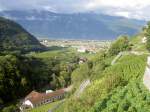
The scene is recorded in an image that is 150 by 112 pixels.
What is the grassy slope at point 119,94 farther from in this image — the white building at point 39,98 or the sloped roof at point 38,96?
the sloped roof at point 38,96

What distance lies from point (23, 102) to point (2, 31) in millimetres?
104190

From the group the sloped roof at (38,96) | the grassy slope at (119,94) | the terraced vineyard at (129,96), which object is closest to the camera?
the terraced vineyard at (129,96)

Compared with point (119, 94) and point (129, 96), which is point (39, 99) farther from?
point (129, 96)

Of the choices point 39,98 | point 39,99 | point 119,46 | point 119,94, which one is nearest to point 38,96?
point 39,98

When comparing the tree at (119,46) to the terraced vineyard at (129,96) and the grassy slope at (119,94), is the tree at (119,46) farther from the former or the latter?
the terraced vineyard at (129,96)

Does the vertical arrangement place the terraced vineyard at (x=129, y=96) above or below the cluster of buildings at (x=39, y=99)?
above

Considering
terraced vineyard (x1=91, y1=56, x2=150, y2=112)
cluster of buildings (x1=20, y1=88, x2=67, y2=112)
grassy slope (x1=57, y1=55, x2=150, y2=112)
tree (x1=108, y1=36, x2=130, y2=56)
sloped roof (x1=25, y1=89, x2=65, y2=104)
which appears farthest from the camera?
tree (x1=108, y1=36, x2=130, y2=56)

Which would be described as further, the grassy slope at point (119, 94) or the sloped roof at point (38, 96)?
the sloped roof at point (38, 96)

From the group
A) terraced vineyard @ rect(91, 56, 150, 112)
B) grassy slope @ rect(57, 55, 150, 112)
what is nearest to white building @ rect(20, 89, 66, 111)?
grassy slope @ rect(57, 55, 150, 112)

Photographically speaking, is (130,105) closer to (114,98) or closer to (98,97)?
(114,98)

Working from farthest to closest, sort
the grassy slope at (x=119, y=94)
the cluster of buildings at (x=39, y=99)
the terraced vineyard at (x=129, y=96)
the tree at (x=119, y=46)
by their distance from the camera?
the tree at (x=119, y=46) < the cluster of buildings at (x=39, y=99) < the grassy slope at (x=119, y=94) < the terraced vineyard at (x=129, y=96)

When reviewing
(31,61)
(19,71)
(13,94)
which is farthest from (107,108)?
(31,61)

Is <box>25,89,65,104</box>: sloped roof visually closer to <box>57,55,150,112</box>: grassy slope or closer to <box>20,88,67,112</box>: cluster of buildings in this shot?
<box>20,88,67,112</box>: cluster of buildings

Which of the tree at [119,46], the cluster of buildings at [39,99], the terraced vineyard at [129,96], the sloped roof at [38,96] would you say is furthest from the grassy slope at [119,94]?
the sloped roof at [38,96]
